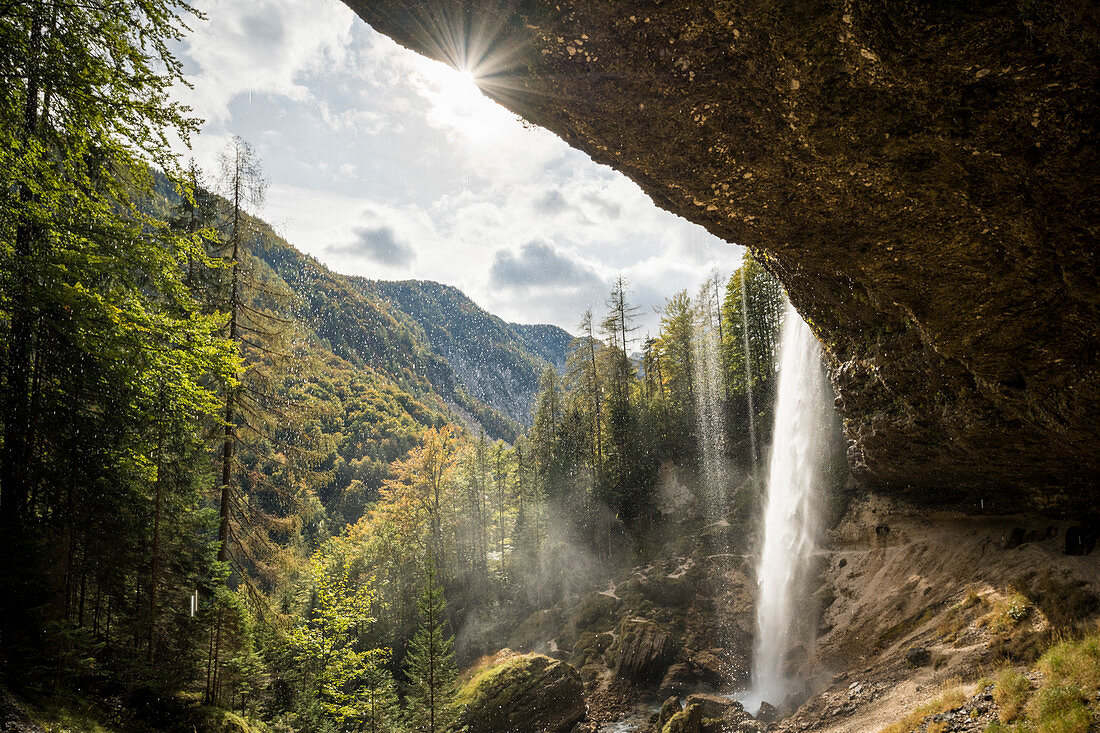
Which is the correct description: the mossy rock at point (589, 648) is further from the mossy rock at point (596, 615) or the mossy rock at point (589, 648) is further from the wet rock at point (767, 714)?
the wet rock at point (767, 714)

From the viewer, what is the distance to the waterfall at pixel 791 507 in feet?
59.4

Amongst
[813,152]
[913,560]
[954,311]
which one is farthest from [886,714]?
[813,152]

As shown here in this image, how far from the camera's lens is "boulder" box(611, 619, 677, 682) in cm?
1867

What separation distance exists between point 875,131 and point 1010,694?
980cm

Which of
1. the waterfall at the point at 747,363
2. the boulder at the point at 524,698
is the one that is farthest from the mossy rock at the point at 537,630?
the waterfall at the point at 747,363

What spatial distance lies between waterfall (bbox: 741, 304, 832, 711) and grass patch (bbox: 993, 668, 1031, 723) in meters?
9.84

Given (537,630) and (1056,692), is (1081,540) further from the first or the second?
(537,630)

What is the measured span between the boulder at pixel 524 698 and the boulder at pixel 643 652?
2.69 meters

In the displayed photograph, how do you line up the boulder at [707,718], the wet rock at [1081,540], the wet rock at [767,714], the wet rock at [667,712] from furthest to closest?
the wet rock at [667,712]
the wet rock at [767,714]
the boulder at [707,718]
the wet rock at [1081,540]

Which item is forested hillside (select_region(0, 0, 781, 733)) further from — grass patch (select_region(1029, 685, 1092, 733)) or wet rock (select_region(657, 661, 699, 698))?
grass patch (select_region(1029, 685, 1092, 733))

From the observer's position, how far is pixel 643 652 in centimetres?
1895

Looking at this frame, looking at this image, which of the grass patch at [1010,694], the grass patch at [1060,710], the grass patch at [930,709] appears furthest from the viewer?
the grass patch at [930,709]

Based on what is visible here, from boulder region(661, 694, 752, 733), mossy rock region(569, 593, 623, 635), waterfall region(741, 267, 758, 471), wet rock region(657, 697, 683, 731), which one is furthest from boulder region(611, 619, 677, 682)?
waterfall region(741, 267, 758, 471)

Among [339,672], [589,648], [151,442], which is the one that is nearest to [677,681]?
[589,648]
